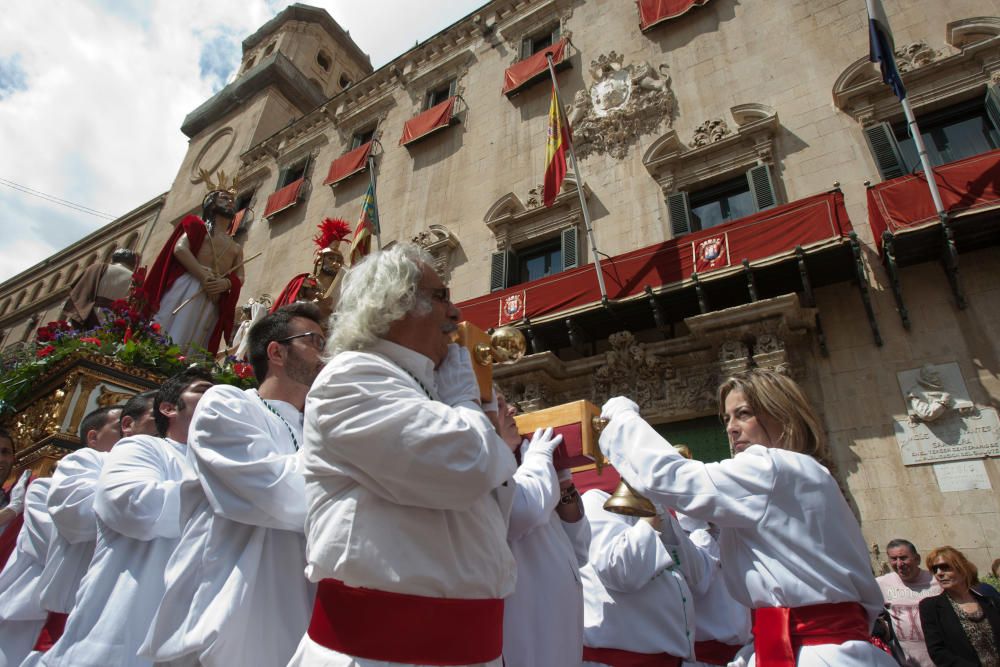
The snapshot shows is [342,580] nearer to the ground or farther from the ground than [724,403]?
nearer to the ground

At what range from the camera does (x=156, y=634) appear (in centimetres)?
176

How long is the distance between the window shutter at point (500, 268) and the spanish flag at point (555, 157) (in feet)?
5.14

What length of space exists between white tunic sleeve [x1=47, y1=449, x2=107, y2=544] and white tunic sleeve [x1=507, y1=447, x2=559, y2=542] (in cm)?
201

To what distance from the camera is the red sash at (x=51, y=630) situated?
2814mm

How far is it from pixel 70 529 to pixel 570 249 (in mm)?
9491

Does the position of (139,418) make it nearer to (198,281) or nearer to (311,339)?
(311,339)

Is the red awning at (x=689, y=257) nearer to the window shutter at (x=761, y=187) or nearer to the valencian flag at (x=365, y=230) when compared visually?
the window shutter at (x=761, y=187)

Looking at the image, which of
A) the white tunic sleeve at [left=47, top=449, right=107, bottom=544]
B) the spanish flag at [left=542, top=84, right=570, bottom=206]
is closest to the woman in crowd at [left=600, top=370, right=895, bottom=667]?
the white tunic sleeve at [left=47, top=449, right=107, bottom=544]

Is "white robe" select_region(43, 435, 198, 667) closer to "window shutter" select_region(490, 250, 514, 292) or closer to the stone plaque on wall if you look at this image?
the stone plaque on wall

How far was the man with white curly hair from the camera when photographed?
1375mm

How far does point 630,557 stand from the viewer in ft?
9.95

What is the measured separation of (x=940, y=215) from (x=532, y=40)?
38.2 ft

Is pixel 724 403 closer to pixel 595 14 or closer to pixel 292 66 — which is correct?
pixel 595 14

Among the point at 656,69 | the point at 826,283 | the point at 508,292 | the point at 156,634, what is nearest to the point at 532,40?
the point at 656,69
